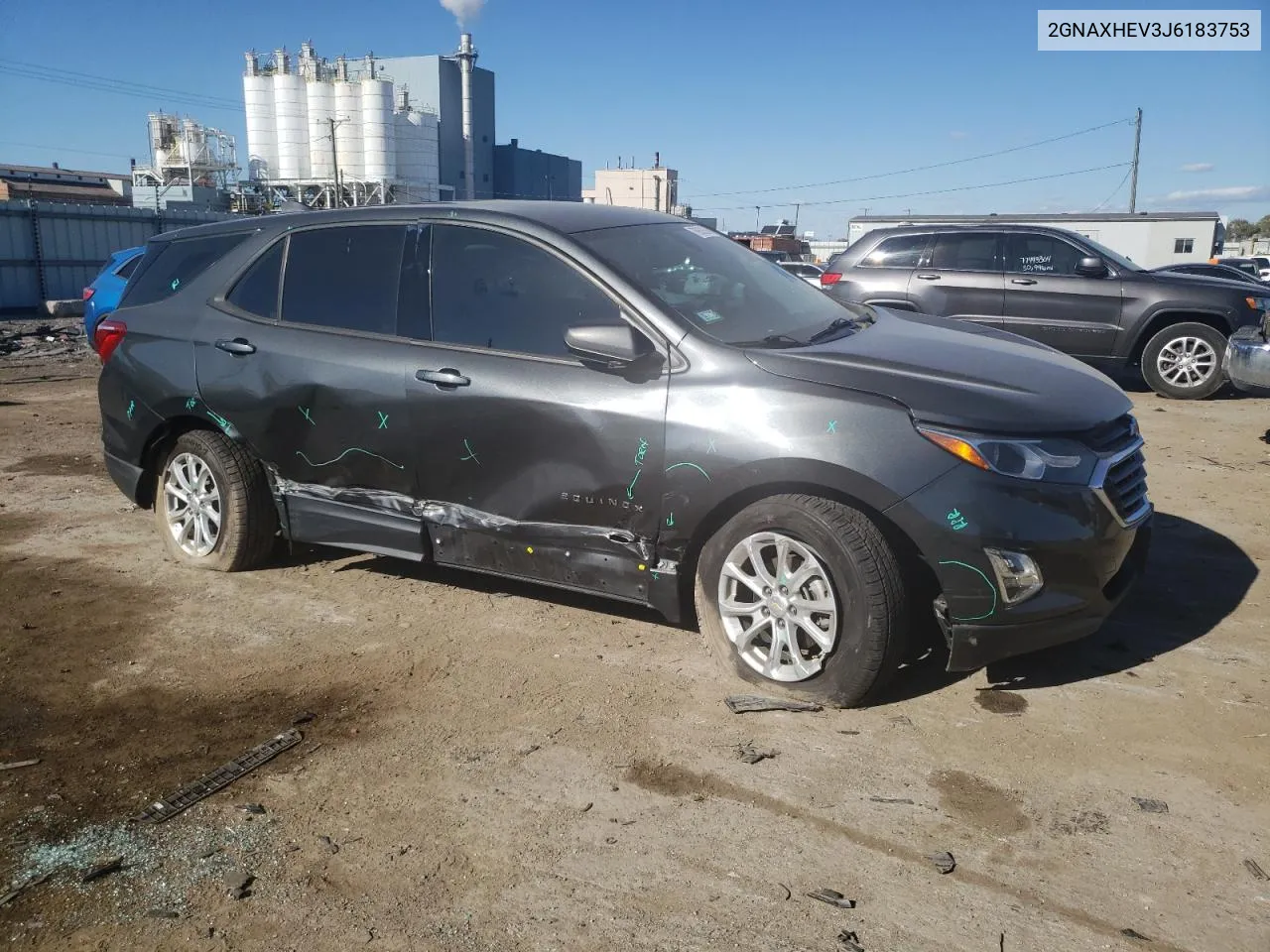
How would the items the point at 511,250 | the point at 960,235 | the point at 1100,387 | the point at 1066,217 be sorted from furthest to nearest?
the point at 1066,217
the point at 960,235
the point at 511,250
the point at 1100,387

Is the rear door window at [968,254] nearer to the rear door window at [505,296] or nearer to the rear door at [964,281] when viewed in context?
the rear door at [964,281]

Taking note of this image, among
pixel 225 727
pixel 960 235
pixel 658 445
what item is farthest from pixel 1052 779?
pixel 960 235

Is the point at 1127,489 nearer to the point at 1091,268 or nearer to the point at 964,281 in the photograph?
the point at 1091,268

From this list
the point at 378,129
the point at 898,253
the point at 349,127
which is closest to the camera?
the point at 898,253

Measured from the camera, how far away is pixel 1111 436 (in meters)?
3.86

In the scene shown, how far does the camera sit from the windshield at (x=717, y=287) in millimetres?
4207

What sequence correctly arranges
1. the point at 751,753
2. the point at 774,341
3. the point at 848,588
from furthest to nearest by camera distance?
the point at 774,341 → the point at 848,588 → the point at 751,753

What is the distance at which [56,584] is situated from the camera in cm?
530

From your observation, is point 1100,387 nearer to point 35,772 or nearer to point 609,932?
point 609,932

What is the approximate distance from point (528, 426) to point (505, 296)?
2.05 ft

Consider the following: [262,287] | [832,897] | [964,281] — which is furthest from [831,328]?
[964,281]

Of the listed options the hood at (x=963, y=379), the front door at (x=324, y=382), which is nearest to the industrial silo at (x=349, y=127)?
the front door at (x=324, y=382)

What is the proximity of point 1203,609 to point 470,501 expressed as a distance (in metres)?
3.37

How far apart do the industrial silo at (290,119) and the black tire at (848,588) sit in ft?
221
